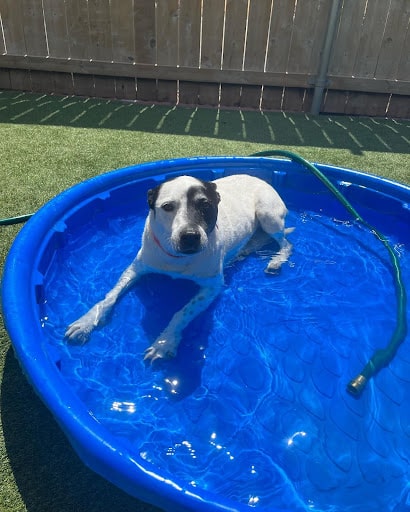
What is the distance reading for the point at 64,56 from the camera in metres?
8.33

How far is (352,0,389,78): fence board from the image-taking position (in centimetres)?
773

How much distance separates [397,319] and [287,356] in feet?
3.18

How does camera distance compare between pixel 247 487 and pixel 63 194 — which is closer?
pixel 247 487

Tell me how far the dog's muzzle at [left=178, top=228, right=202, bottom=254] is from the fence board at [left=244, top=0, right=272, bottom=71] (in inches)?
255

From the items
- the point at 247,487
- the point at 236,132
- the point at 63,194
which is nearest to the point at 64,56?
the point at 236,132

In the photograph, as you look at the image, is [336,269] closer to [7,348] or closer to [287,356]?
[287,356]

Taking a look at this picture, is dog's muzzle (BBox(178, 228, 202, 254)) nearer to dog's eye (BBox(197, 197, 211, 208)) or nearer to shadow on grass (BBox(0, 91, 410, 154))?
dog's eye (BBox(197, 197, 211, 208))

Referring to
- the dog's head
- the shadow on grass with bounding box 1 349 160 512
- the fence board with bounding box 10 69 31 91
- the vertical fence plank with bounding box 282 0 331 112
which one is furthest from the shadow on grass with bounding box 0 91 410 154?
the shadow on grass with bounding box 1 349 160 512

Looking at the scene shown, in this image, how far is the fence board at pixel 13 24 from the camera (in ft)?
26.5

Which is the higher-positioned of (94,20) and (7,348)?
(94,20)

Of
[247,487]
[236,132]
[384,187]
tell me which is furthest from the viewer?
[236,132]

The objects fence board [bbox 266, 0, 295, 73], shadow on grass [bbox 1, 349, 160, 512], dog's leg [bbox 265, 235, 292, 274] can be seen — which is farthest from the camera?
fence board [bbox 266, 0, 295, 73]

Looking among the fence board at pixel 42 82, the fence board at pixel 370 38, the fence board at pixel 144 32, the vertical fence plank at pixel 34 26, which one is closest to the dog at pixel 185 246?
the fence board at pixel 144 32

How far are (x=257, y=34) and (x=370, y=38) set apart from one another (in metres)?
2.08
